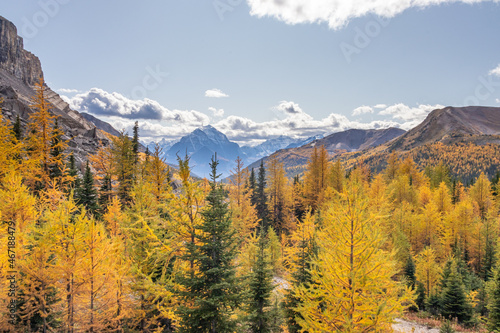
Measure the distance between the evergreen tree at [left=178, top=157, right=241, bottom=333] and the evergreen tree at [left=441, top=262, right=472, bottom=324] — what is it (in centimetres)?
2347

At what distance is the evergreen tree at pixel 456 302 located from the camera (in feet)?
74.2

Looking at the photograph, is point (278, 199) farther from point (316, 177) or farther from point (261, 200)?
point (316, 177)

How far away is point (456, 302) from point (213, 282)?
25.6 metres

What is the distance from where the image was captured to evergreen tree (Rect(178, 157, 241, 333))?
1110 centimetres

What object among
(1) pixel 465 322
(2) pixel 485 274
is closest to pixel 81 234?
(1) pixel 465 322

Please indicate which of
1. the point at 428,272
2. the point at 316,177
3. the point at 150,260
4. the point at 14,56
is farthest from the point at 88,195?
the point at 14,56

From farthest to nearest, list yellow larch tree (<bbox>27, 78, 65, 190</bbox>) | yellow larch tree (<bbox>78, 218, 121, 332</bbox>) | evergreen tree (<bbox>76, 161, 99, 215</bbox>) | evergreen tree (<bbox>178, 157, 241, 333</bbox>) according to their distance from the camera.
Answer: evergreen tree (<bbox>76, 161, 99, 215</bbox>)
yellow larch tree (<bbox>27, 78, 65, 190</bbox>)
yellow larch tree (<bbox>78, 218, 121, 332</bbox>)
evergreen tree (<bbox>178, 157, 241, 333</bbox>)

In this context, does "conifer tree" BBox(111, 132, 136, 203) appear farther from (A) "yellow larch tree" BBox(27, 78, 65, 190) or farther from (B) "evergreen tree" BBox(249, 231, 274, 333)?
(B) "evergreen tree" BBox(249, 231, 274, 333)

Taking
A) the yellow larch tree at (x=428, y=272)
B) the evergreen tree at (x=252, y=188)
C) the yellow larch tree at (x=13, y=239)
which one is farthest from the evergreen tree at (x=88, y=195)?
the yellow larch tree at (x=428, y=272)

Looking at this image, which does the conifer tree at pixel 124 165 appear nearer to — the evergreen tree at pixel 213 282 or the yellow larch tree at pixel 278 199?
the evergreen tree at pixel 213 282

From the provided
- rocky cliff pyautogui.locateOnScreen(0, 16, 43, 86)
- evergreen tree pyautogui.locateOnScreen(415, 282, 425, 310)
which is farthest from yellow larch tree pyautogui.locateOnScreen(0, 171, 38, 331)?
rocky cliff pyautogui.locateOnScreen(0, 16, 43, 86)

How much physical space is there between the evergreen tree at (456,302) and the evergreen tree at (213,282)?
23.5m

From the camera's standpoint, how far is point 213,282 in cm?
1163

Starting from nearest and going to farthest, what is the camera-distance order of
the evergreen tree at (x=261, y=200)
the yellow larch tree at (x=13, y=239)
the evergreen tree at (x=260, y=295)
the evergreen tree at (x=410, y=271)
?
1. the yellow larch tree at (x=13, y=239)
2. the evergreen tree at (x=260, y=295)
3. the evergreen tree at (x=410, y=271)
4. the evergreen tree at (x=261, y=200)
